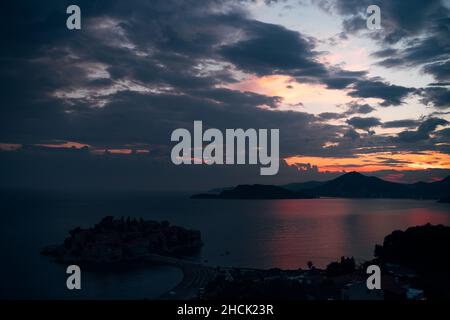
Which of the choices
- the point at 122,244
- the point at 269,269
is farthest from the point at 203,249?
the point at 269,269

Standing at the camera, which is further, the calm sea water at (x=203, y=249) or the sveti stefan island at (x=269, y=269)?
the calm sea water at (x=203, y=249)

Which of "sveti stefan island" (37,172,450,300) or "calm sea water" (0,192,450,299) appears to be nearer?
"sveti stefan island" (37,172,450,300)

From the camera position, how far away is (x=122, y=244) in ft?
81.1

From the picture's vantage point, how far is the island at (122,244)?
2342 centimetres

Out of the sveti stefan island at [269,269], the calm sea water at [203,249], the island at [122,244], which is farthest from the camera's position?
the island at [122,244]

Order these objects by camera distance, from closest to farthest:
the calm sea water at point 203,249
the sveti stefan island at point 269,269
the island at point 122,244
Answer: the sveti stefan island at point 269,269 < the calm sea water at point 203,249 < the island at point 122,244

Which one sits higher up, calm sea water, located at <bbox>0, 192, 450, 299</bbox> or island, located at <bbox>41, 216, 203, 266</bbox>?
island, located at <bbox>41, 216, 203, 266</bbox>

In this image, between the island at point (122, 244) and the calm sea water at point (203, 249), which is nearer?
the calm sea water at point (203, 249)

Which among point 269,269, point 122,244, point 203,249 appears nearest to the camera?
point 269,269

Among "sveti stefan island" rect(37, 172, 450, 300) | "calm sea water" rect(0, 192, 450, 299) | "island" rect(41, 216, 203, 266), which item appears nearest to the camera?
"sveti stefan island" rect(37, 172, 450, 300)

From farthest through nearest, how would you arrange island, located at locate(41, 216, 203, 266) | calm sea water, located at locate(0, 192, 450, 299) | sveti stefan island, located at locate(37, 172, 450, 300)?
island, located at locate(41, 216, 203, 266)
calm sea water, located at locate(0, 192, 450, 299)
sveti stefan island, located at locate(37, 172, 450, 300)

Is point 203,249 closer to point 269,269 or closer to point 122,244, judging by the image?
A: point 122,244

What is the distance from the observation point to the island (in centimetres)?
2342

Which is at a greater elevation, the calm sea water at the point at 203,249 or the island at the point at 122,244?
the island at the point at 122,244
